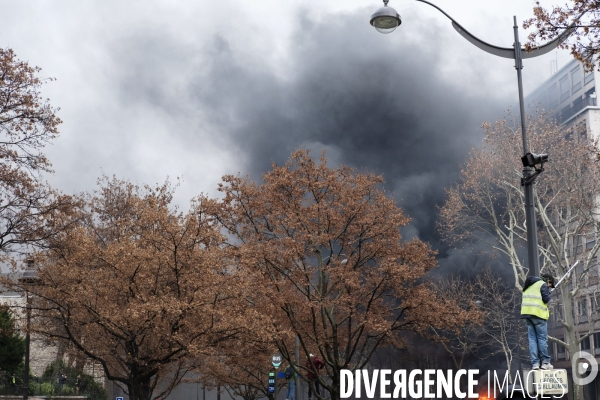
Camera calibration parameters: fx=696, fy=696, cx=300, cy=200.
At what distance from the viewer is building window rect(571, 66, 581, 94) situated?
214ft

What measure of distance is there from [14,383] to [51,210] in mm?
17608

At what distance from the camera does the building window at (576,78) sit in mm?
65188

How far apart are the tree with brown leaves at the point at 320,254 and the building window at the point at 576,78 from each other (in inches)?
1807

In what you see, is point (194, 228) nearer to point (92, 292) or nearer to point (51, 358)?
point (92, 292)

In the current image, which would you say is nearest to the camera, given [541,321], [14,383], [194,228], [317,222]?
[541,321]

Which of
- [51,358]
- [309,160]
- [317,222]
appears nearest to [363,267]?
[317,222]

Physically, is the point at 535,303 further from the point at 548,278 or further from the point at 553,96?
the point at 553,96

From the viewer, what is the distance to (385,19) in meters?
12.4

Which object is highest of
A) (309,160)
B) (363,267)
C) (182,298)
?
(309,160)

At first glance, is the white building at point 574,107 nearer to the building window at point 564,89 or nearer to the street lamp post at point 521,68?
the building window at point 564,89

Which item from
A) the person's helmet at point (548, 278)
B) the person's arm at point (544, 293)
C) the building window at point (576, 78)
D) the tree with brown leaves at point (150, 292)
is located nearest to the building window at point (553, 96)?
the building window at point (576, 78)

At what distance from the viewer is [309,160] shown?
2641 cm

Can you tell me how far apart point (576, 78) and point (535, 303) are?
61.7 meters

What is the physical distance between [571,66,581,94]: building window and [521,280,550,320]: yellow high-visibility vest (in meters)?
60.1
